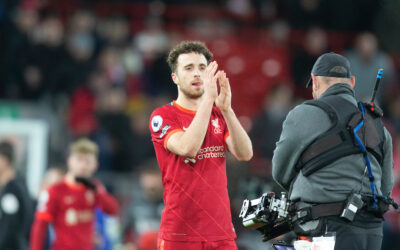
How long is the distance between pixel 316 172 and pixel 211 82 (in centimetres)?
105

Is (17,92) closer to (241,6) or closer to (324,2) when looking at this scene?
(241,6)

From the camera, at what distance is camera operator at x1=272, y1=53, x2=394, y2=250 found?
548 cm

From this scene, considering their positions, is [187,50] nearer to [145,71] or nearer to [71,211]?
[71,211]

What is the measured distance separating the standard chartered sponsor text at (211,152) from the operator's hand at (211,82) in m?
0.46

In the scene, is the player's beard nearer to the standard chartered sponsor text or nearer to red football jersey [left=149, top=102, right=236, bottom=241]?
red football jersey [left=149, top=102, right=236, bottom=241]

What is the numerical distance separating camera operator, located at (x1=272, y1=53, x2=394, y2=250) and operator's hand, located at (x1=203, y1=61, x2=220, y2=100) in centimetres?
62

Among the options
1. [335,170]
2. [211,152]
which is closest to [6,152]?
[211,152]

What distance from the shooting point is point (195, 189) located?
5719 millimetres

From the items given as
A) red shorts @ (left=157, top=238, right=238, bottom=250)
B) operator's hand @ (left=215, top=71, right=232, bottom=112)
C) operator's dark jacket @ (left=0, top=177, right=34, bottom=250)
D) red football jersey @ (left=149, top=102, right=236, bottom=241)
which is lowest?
operator's dark jacket @ (left=0, top=177, right=34, bottom=250)

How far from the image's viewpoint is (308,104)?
5660 millimetres

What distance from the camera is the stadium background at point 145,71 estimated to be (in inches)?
490

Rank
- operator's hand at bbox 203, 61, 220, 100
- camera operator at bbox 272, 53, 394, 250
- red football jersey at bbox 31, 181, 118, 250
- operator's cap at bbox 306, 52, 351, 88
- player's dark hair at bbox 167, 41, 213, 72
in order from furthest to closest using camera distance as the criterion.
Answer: red football jersey at bbox 31, 181, 118, 250
player's dark hair at bbox 167, 41, 213, 72
operator's cap at bbox 306, 52, 351, 88
operator's hand at bbox 203, 61, 220, 100
camera operator at bbox 272, 53, 394, 250

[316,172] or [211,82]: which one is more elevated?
[211,82]

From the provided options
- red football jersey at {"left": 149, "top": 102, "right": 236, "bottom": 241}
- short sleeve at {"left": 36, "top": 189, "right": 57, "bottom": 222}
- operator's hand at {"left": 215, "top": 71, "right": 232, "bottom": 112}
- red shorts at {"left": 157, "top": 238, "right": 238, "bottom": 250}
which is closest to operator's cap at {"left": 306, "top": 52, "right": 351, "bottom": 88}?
operator's hand at {"left": 215, "top": 71, "right": 232, "bottom": 112}
